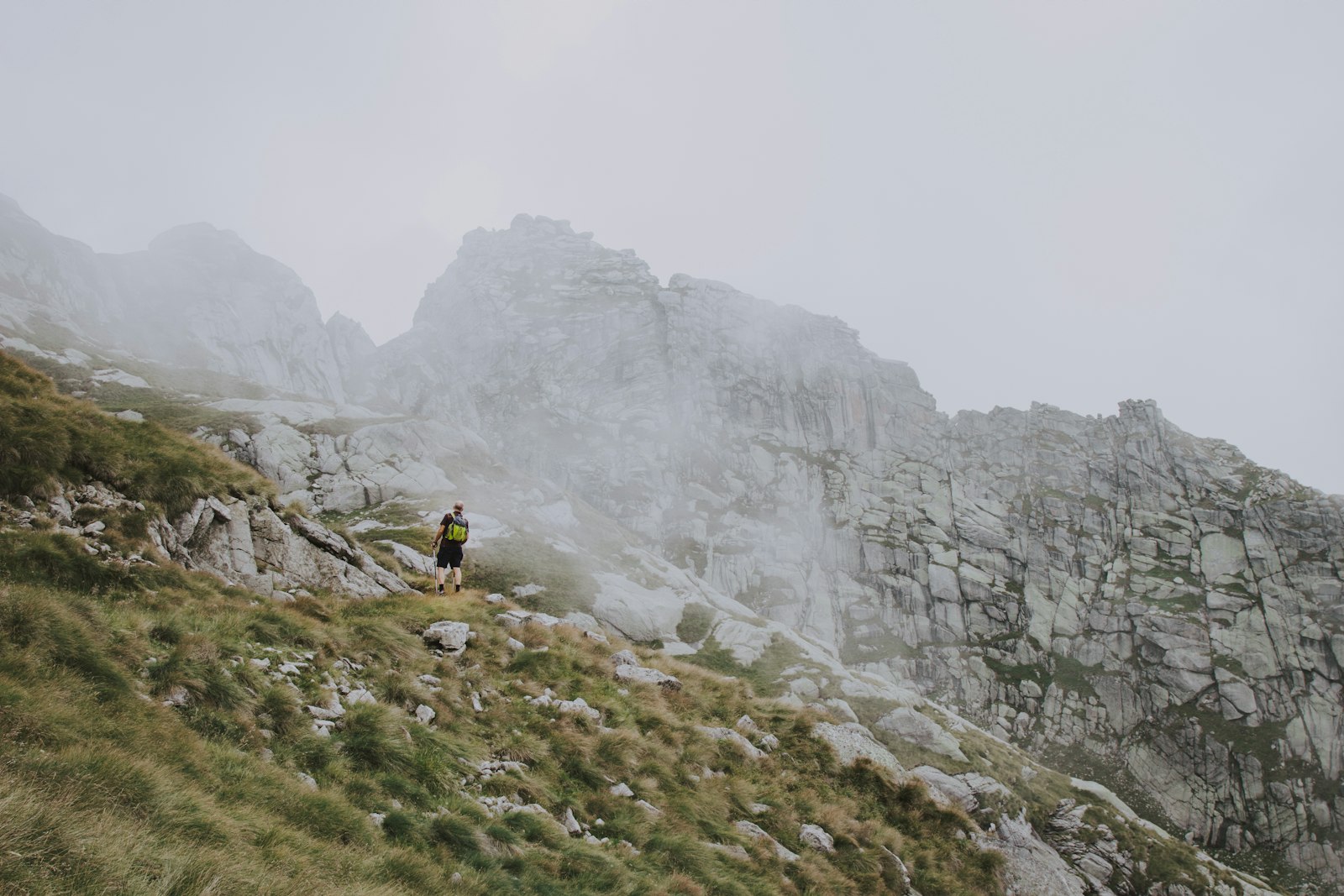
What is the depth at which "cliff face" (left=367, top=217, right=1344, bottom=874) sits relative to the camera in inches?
3851

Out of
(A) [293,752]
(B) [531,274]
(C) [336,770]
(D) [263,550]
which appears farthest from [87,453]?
(B) [531,274]

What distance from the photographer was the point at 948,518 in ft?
448

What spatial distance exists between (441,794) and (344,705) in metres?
2.81

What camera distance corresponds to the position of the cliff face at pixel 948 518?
321 ft

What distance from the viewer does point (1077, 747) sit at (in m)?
95.9

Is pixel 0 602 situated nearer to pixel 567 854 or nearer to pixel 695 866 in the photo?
Result: pixel 567 854

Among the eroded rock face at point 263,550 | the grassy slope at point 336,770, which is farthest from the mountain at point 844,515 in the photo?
the eroded rock face at point 263,550

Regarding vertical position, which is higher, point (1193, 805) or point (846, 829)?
point (846, 829)

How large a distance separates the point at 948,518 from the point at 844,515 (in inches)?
961

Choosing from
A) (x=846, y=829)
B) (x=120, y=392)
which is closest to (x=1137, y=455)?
(x=846, y=829)

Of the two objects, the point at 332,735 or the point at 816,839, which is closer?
the point at 332,735

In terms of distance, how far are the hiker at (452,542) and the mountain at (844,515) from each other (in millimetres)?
18278

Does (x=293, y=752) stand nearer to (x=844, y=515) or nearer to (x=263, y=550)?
(x=263, y=550)

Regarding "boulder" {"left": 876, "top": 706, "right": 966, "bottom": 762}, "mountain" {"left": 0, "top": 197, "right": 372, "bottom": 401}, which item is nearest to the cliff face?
"mountain" {"left": 0, "top": 197, "right": 372, "bottom": 401}
